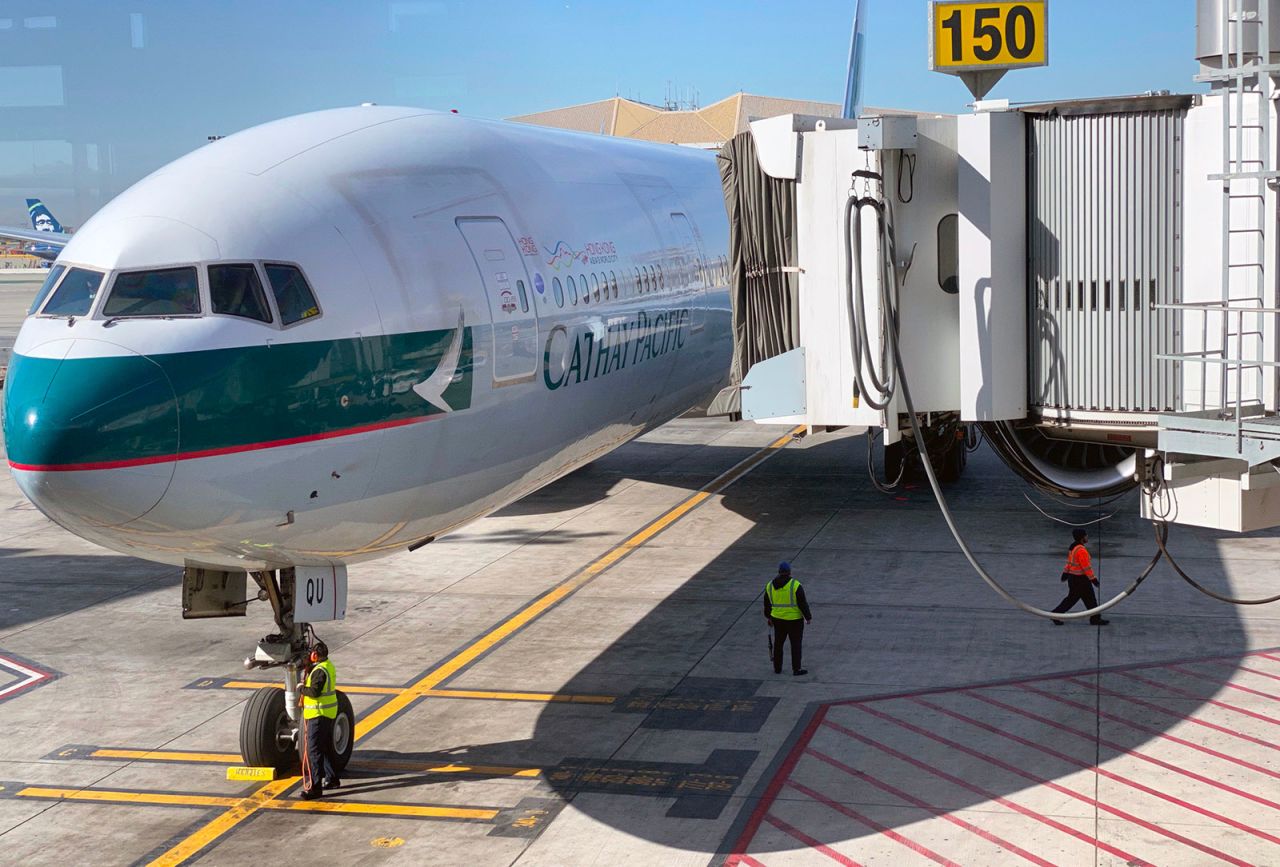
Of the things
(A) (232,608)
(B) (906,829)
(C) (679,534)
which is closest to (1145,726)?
(B) (906,829)

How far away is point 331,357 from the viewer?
11297 mm

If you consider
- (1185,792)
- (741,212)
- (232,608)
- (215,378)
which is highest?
(741,212)

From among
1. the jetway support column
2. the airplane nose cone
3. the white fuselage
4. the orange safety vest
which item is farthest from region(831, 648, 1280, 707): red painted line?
the airplane nose cone

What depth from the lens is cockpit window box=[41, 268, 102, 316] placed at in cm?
1090

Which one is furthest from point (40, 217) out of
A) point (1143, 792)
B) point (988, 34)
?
point (1143, 792)

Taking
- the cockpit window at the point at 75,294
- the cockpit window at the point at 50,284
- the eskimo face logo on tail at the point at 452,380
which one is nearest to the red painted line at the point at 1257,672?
the eskimo face logo on tail at the point at 452,380

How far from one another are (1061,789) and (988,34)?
72.6ft

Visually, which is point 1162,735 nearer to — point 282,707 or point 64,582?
point 282,707

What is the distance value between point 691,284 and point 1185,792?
9.60 m

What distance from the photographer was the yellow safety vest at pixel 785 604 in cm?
1603

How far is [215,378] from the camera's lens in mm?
10516

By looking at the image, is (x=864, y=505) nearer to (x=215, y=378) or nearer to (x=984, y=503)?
(x=984, y=503)

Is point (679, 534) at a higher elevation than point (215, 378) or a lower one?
lower

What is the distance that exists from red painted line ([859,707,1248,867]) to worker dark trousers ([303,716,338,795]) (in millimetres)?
5499
